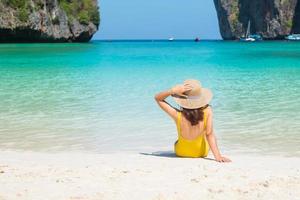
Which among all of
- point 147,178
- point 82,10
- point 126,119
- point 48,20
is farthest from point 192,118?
point 82,10

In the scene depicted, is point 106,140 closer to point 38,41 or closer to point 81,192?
point 81,192

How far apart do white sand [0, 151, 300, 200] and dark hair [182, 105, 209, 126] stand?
448 mm

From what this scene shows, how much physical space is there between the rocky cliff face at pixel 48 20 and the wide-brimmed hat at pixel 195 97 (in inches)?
2833

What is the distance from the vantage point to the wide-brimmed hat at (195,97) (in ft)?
18.6

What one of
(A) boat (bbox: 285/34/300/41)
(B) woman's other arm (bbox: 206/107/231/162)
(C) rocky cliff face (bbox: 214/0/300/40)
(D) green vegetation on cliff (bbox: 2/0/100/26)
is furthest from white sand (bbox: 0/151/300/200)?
(C) rocky cliff face (bbox: 214/0/300/40)

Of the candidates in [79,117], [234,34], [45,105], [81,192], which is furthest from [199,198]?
[234,34]

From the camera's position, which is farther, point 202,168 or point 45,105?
point 45,105

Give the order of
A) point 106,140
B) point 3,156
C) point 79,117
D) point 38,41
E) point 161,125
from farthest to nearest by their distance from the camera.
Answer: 1. point 38,41
2. point 79,117
3. point 161,125
4. point 106,140
5. point 3,156

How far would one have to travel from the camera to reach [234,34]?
151m

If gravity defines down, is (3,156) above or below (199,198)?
below

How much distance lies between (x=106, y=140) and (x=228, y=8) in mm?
150110

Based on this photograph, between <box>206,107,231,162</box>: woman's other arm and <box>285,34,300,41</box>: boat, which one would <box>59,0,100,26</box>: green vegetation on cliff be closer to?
<box>285,34,300,41</box>: boat

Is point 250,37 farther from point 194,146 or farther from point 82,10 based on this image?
point 194,146

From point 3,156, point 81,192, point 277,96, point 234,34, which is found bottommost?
point 234,34
